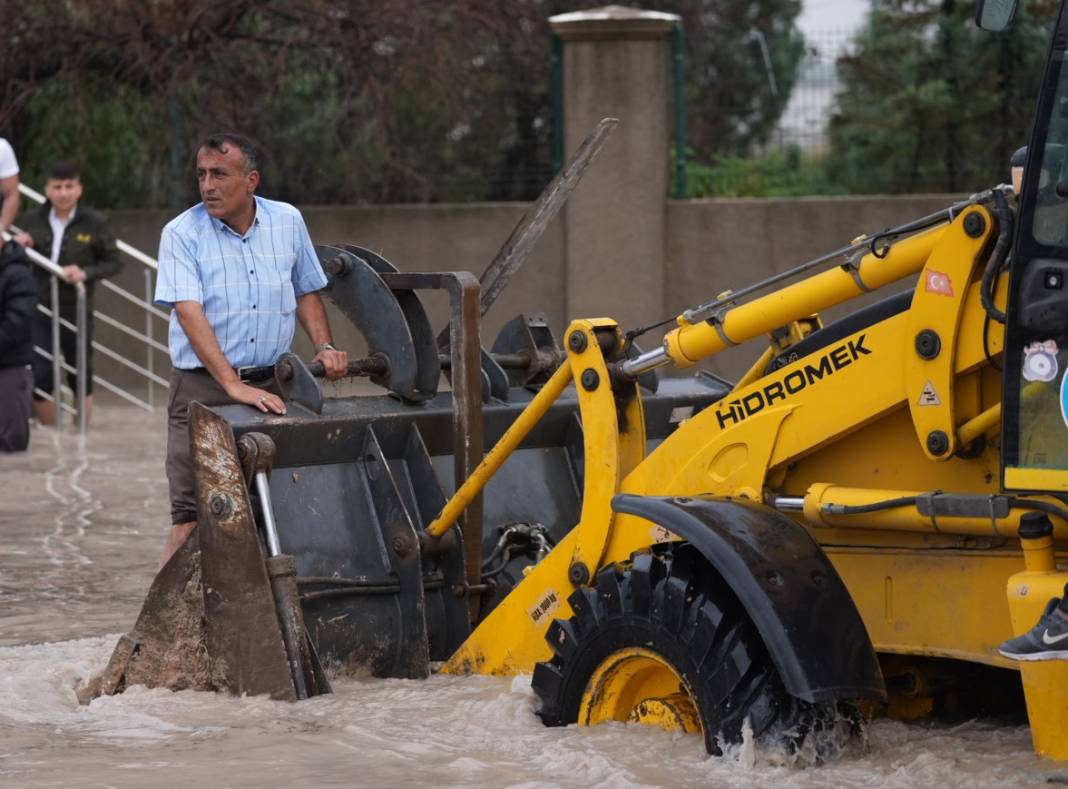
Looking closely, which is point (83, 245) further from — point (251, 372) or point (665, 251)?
point (251, 372)

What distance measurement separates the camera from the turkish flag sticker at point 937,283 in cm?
485

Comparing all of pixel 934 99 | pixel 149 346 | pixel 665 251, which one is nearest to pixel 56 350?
pixel 149 346

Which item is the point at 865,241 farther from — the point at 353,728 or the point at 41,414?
the point at 41,414

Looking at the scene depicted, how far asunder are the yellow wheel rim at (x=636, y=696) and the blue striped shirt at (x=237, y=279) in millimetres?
1970

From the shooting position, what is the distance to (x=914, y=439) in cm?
509

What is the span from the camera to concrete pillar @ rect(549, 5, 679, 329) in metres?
14.3

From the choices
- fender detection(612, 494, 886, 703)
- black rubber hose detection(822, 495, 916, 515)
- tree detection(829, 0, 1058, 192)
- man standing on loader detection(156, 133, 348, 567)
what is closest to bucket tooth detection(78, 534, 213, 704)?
man standing on loader detection(156, 133, 348, 567)

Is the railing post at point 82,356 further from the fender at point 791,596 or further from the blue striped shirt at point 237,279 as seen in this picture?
Answer: the fender at point 791,596

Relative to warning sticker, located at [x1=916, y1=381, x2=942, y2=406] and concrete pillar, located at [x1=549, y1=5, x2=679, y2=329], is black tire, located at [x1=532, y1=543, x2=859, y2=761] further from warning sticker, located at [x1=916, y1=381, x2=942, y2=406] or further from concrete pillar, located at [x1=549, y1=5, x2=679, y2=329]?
concrete pillar, located at [x1=549, y1=5, x2=679, y2=329]

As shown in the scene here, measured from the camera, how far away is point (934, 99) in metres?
14.3

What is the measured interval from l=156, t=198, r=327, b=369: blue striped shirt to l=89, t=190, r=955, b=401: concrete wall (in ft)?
22.8

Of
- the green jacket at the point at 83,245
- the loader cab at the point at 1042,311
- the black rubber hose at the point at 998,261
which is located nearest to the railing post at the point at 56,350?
the green jacket at the point at 83,245

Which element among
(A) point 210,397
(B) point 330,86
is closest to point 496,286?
(A) point 210,397

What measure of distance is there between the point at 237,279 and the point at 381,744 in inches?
71.7
